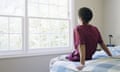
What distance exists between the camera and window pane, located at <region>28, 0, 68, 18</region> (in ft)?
12.3

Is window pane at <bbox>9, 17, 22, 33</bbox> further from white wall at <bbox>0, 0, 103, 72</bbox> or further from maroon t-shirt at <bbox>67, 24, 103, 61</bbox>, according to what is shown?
maroon t-shirt at <bbox>67, 24, 103, 61</bbox>

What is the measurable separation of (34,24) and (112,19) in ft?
6.24

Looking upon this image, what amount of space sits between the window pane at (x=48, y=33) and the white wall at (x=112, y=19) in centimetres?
109

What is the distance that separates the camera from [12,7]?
11.5 feet

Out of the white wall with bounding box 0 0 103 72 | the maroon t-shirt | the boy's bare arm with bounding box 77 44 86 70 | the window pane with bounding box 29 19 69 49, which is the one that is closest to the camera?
the boy's bare arm with bounding box 77 44 86 70

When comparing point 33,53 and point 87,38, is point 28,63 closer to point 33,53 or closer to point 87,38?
point 33,53

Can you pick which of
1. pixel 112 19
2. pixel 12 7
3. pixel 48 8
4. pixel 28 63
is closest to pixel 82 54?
pixel 28 63

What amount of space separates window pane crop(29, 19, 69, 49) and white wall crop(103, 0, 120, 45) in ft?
3.57

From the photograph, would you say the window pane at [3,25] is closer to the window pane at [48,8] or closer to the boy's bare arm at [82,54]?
the window pane at [48,8]

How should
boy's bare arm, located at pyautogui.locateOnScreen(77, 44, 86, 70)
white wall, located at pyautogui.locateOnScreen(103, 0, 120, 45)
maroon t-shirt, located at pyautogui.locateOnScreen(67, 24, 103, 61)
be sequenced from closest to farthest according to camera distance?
boy's bare arm, located at pyautogui.locateOnScreen(77, 44, 86, 70), maroon t-shirt, located at pyautogui.locateOnScreen(67, 24, 103, 61), white wall, located at pyautogui.locateOnScreen(103, 0, 120, 45)

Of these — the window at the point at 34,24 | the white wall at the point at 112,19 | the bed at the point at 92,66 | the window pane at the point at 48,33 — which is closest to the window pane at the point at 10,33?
the window at the point at 34,24

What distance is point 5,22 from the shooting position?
135 inches

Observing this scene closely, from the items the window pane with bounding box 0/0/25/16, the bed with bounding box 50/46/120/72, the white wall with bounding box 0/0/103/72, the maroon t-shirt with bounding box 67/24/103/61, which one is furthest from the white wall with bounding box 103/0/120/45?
the bed with bounding box 50/46/120/72

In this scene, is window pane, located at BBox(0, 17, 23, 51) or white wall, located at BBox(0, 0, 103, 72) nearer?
white wall, located at BBox(0, 0, 103, 72)
